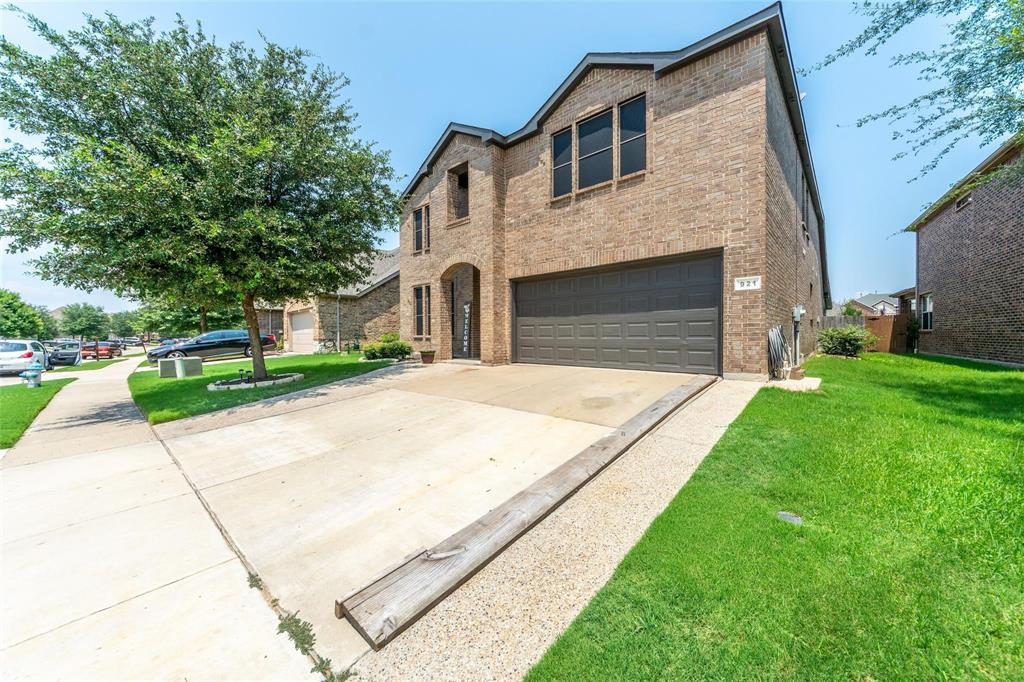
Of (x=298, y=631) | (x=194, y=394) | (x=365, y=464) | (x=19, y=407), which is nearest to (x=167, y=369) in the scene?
(x=19, y=407)

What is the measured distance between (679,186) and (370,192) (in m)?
7.58

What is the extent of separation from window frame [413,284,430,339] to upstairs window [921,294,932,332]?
69.3 feet

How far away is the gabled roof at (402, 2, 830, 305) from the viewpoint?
7.39 meters

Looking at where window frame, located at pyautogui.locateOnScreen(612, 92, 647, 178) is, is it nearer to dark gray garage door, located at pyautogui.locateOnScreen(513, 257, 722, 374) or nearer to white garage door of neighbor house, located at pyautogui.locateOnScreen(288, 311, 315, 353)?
dark gray garage door, located at pyautogui.locateOnScreen(513, 257, 722, 374)

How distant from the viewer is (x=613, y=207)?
9.22 metres

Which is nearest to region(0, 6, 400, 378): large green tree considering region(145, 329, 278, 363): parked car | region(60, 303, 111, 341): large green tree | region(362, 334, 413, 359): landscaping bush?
region(362, 334, 413, 359): landscaping bush

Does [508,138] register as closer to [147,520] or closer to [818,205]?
[147,520]

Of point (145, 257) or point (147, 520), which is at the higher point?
point (145, 257)

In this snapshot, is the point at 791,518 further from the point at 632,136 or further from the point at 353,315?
the point at 353,315

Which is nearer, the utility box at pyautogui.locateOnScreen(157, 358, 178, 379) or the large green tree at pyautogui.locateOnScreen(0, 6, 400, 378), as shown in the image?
the large green tree at pyautogui.locateOnScreen(0, 6, 400, 378)

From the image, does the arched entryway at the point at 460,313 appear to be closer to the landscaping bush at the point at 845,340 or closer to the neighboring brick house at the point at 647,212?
the neighboring brick house at the point at 647,212

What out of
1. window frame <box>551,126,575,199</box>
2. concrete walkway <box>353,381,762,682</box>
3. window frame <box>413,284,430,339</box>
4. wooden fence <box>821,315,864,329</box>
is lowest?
concrete walkway <box>353,381,762,682</box>

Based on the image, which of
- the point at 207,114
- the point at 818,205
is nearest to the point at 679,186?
the point at 207,114

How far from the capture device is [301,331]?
22875 millimetres
